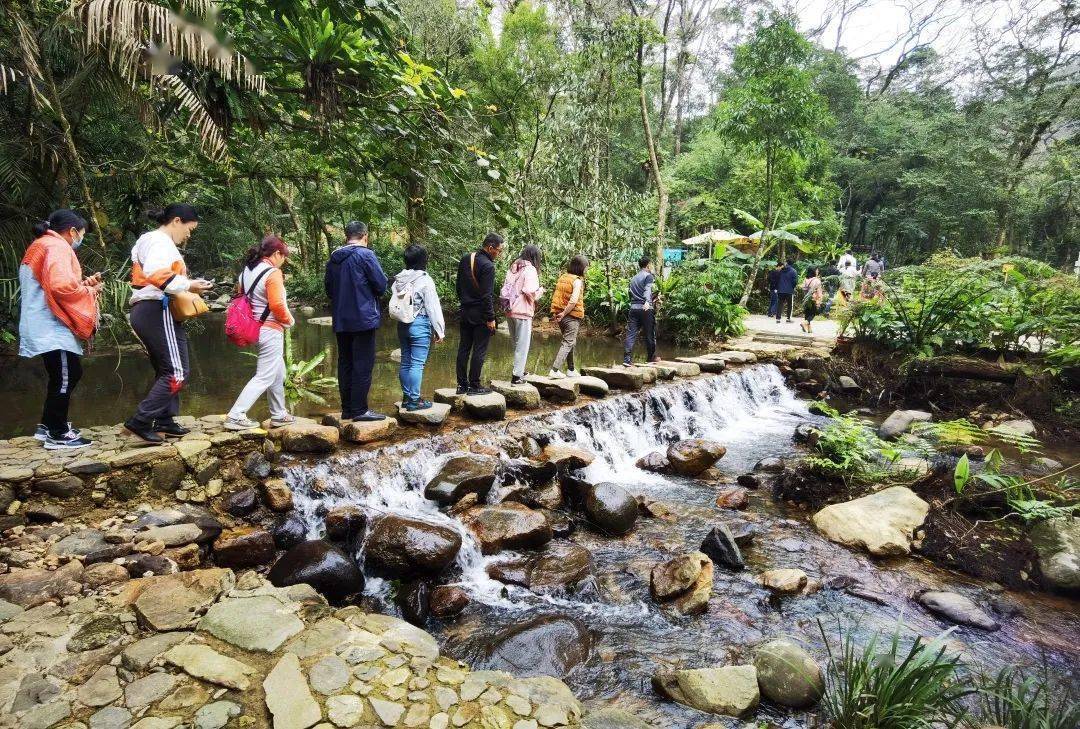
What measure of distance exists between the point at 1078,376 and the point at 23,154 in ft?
43.9

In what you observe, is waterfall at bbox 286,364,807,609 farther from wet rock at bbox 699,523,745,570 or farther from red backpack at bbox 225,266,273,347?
wet rock at bbox 699,523,745,570

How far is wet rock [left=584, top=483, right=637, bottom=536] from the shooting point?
16.3 feet

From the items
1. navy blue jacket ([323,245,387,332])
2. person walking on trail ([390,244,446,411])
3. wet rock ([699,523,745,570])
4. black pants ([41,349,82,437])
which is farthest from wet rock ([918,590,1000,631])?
Answer: black pants ([41,349,82,437])

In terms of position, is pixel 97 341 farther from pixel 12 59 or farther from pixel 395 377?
pixel 12 59

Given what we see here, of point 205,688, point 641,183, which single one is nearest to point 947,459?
point 205,688

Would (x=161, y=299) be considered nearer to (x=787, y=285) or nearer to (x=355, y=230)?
(x=355, y=230)

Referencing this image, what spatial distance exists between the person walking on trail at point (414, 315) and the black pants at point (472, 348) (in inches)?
17.8

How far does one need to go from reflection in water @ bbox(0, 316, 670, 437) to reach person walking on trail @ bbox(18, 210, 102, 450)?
2.74m

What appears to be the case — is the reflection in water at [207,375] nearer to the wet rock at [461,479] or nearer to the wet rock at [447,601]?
the wet rock at [461,479]

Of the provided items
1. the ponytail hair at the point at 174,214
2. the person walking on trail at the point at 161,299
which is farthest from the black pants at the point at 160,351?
the ponytail hair at the point at 174,214

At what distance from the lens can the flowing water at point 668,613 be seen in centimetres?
344

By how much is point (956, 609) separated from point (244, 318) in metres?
5.94

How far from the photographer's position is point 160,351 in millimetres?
4004

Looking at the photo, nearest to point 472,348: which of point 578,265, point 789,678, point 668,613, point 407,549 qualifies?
point 578,265
